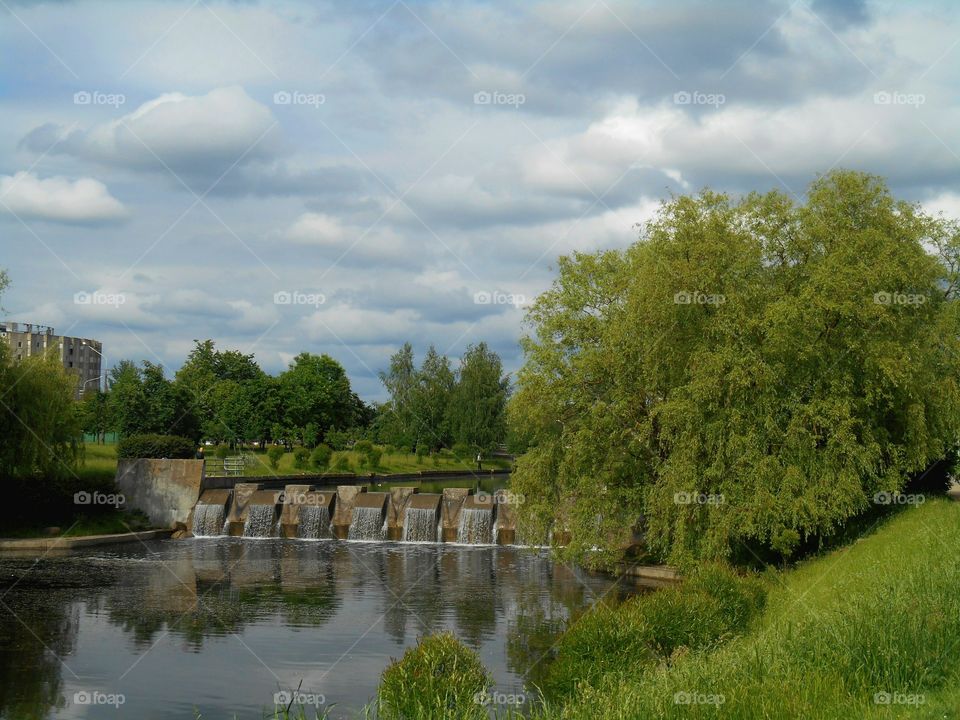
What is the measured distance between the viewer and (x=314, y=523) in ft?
144

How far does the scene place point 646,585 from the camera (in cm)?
A: 3059

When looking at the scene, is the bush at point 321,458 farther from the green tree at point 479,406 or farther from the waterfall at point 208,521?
the waterfall at point 208,521

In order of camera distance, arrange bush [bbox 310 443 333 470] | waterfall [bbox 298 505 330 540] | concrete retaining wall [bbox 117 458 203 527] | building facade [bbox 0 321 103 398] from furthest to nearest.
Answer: building facade [bbox 0 321 103 398] < bush [bbox 310 443 333 470] < concrete retaining wall [bbox 117 458 203 527] < waterfall [bbox 298 505 330 540]

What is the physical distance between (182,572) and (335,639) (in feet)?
41.6

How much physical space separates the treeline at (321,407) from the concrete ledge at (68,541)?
33877 millimetres

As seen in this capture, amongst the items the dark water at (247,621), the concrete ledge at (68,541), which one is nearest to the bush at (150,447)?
the concrete ledge at (68,541)

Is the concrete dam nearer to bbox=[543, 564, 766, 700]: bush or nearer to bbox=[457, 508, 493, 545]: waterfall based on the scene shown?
bbox=[457, 508, 493, 545]: waterfall

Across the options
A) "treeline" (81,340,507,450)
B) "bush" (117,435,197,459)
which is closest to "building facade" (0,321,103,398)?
"treeline" (81,340,507,450)

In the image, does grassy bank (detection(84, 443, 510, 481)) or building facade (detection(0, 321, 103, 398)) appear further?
building facade (detection(0, 321, 103, 398))

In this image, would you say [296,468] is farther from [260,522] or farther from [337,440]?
[260,522]

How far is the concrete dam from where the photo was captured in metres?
41.7

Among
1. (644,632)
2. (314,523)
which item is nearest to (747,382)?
(644,632)

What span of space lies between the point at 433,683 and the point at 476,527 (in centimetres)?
2730

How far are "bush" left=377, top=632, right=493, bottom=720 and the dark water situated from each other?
7.09 ft
